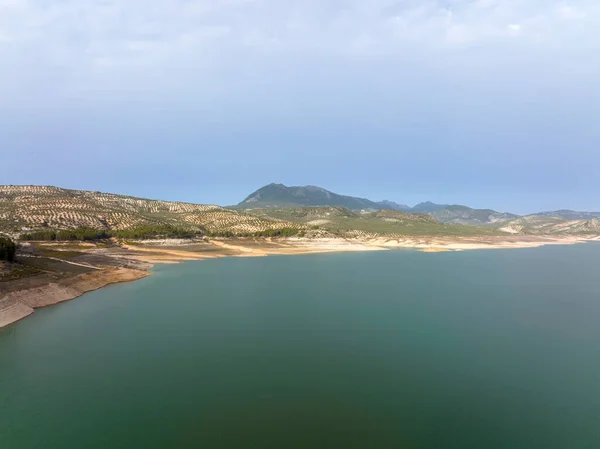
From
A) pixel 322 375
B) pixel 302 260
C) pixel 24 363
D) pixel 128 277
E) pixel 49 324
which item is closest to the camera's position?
pixel 322 375

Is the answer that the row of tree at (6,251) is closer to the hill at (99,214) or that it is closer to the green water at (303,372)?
the green water at (303,372)

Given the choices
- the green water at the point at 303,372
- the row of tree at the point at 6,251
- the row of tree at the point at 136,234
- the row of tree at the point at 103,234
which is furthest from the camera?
the row of tree at the point at 136,234

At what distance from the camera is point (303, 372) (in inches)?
936

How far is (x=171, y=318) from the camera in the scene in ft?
121

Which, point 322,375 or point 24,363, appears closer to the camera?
point 322,375

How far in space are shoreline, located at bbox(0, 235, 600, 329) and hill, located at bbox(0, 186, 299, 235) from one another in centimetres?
1915

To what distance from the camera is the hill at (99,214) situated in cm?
10725

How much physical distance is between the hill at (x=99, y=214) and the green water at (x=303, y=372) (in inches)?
3106

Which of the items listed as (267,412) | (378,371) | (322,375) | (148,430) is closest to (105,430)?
(148,430)

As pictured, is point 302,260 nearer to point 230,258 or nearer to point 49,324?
point 230,258

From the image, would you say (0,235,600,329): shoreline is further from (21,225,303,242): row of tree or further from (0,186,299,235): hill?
(0,186,299,235): hill

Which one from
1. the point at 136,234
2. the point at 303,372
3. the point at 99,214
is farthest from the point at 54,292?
Result: the point at 99,214

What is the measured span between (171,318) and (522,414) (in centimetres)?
3062

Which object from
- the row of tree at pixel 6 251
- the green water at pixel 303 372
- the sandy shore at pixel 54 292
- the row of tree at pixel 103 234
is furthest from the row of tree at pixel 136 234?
the green water at pixel 303 372
